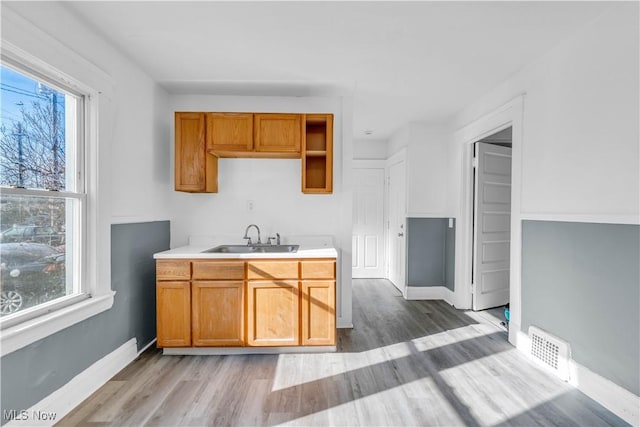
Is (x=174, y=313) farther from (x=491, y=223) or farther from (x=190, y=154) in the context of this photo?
(x=491, y=223)

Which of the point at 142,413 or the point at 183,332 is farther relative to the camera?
the point at 183,332

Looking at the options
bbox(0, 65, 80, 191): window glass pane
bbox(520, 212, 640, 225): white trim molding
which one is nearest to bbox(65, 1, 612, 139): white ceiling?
bbox(0, 65, 80, 191): window glass pane

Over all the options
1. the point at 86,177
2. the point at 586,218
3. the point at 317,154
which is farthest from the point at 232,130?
the point at 586,218

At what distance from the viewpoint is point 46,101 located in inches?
77.4

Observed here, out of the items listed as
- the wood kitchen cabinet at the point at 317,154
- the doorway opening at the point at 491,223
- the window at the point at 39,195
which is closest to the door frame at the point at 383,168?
the doorway opening at the point at 491,223

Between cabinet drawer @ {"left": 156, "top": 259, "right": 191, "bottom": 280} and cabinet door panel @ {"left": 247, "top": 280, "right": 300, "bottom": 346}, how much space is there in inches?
21.2

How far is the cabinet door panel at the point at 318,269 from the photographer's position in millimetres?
2783

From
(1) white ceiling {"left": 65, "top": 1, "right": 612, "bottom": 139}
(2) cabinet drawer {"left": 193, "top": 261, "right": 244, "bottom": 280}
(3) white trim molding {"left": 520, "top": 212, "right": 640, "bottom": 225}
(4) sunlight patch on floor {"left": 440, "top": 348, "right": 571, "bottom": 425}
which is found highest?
(1) white ceiling {"left": 65, "top": 1, "right": 612, "bottom": 139}

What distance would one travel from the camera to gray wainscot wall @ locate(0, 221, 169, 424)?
1.71 m

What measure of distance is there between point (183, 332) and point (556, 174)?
3.19 meters

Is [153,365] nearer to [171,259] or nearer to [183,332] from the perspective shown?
[183,332]

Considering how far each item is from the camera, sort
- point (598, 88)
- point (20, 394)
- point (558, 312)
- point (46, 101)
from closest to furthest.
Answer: point (20, 394), point (46, 101), point (598, 88), point (558, 312)

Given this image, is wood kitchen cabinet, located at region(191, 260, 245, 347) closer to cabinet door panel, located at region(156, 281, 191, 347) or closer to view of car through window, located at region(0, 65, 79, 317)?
cabinet door panel, located at region(156, 281, 191, 347)

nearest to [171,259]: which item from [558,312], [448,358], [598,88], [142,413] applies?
[142,413]
